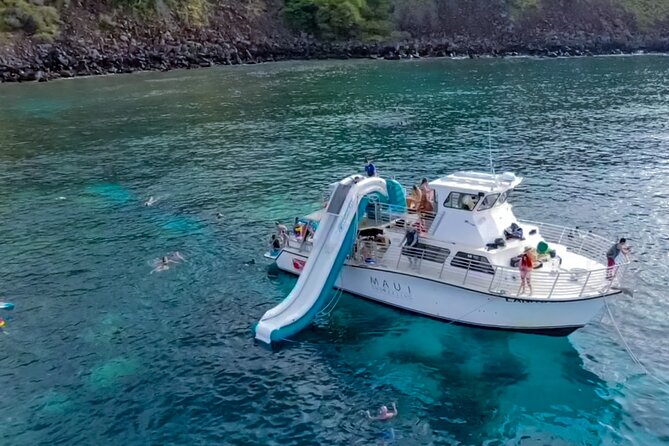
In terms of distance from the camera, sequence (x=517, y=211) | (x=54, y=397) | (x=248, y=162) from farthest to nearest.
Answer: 1. (x=248, y=162)
2. (x=517, y=211)
3. (x=54, y=397)

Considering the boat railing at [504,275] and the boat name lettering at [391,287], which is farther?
the boat name lettering at [391,287]

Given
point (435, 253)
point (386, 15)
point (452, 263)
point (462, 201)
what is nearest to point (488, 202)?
point (462, 201)

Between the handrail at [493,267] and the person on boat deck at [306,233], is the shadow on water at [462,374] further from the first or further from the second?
the person on boat deck at [306,233]

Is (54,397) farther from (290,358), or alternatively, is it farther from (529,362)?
(529,362)

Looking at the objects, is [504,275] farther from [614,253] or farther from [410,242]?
[614,253]

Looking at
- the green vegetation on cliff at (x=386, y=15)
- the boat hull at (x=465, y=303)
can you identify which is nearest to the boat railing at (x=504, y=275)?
the boat hull at (x=465, y=303)

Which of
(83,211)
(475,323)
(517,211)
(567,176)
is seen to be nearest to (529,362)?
(475,323)
